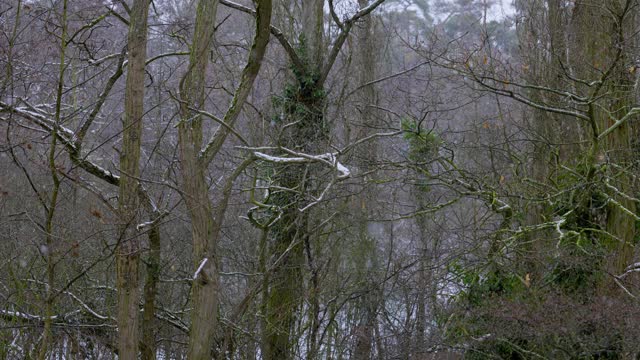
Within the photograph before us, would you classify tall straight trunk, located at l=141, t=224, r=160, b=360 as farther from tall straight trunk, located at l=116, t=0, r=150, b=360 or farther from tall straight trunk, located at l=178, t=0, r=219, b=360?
tall straight trunk, located at l=178, t=0, r=219, b=360

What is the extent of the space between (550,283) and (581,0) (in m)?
3.56

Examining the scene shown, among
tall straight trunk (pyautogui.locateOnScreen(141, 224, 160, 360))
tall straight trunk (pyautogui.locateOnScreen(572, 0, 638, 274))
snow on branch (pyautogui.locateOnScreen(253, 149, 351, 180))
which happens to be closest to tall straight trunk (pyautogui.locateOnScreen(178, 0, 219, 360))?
snow on branch (pyautogui.locateOnScreen(253, 149, 351, 180))

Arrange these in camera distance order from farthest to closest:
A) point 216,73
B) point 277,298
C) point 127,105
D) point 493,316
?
point 216,73 < point 277,298 < point 493,316 < point 127,105

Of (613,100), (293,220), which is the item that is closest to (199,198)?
(293,220)

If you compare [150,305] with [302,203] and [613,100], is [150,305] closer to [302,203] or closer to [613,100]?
[302,203]

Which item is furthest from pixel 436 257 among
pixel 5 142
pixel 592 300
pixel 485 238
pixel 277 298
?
pixel 5 142

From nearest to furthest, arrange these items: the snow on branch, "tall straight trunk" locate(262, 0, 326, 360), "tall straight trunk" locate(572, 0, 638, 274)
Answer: the snow on branch < "tall straight trunk" locate(572, 0, 638, 274) < "tall straight trunk" locate(262, 0, 326, 360)

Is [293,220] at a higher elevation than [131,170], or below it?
higher

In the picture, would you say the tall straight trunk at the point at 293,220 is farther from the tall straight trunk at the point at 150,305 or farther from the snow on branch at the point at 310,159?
the snow on branch at the point at 310,159

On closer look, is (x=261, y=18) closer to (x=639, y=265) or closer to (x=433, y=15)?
(x=639, y=265)

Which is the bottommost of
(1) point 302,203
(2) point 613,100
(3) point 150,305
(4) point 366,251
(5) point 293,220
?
(3) point 150,305

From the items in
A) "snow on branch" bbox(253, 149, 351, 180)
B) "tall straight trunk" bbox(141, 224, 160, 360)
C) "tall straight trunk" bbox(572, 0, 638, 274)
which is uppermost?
"tall straight trunk" bbox(572, 0, 638, 274)

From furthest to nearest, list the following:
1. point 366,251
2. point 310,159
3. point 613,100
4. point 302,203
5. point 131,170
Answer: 1. point 366,251
2. point 302,203
3. point 613,100
4. point 131,170
5. point 310,159

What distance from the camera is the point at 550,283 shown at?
8781 mm
